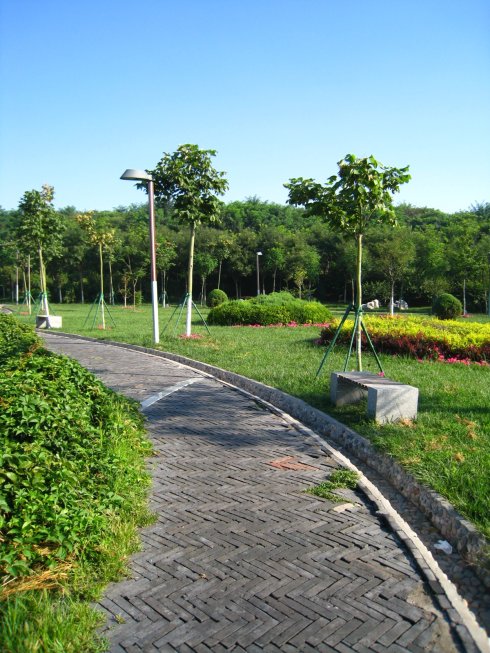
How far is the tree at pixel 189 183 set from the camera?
1502 cm

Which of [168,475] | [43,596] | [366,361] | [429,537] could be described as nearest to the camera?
[43,596]

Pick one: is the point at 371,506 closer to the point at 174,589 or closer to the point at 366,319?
the point at 174,589

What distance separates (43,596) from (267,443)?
3499mm

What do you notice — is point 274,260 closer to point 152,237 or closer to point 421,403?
point 152,237

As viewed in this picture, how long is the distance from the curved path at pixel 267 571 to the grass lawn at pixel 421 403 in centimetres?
63

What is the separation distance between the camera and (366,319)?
14938 mm

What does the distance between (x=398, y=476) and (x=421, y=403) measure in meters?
2.25

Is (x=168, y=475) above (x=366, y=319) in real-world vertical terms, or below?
below

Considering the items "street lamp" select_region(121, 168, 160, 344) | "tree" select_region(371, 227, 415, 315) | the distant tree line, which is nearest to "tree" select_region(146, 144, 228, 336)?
"street lamp" select_region(121, 168, 160, 344)

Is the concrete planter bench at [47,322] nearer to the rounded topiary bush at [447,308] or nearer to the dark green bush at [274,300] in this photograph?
the dark green bush at [274,300]

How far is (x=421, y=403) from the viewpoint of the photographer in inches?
277

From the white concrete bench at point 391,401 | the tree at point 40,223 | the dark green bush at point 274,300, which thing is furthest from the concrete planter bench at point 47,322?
the white concrete bench at point 391,401

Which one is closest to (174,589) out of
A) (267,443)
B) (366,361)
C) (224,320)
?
(267,443)

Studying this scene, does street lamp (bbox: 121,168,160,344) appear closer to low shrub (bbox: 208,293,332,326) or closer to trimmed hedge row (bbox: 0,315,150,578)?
low shrub (bbox: 208,293,332,326)
